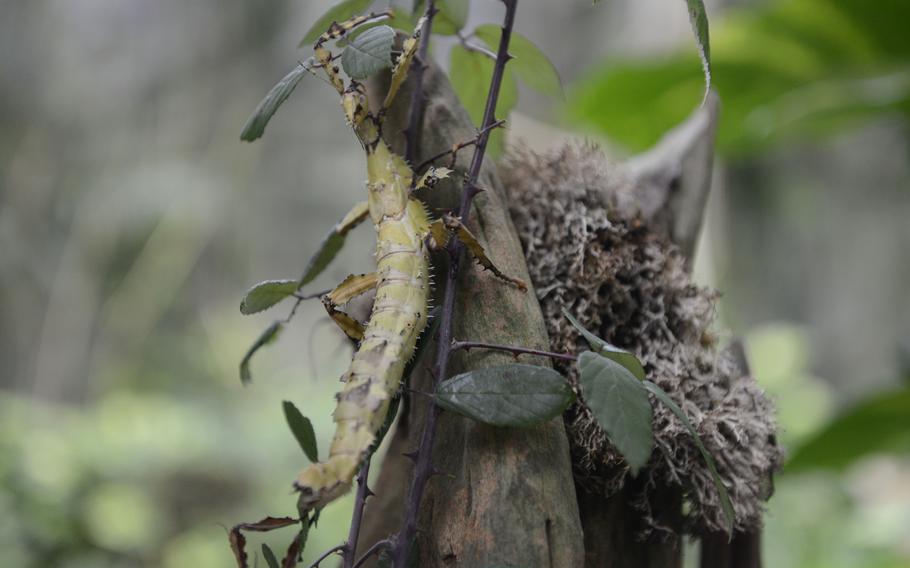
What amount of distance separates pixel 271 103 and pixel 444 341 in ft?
0.94

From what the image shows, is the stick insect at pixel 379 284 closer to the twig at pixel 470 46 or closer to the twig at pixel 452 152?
the twig at pixel 452 152

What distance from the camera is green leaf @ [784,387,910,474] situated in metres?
1.93

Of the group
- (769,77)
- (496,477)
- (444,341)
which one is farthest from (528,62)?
(769,77)

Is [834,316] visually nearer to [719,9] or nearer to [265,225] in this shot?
[719,9]

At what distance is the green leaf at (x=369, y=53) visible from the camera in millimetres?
695

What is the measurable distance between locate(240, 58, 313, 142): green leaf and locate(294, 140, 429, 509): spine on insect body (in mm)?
123

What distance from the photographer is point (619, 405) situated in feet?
2.06

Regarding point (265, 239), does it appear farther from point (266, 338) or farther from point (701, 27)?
point (701, 27)

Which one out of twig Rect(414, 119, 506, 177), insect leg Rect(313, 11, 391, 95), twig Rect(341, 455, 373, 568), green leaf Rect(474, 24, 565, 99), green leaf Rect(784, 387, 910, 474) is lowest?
twig Rect(341, 455, 373, 568)

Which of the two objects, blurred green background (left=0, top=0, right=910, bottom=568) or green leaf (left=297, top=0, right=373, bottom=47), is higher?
blurred green background (left=0, top=0, right=910, bottom=568)

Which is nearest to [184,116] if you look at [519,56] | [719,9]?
[719,9]

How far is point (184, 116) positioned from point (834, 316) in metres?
4.45

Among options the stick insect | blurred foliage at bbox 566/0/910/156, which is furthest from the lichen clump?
blurred foliage at bbox 566/0/910/156

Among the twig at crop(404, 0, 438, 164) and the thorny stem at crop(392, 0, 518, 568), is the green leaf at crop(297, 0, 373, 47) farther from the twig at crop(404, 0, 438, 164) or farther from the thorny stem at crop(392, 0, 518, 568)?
the thorny stem at crop(392, 0, 518, 568)
